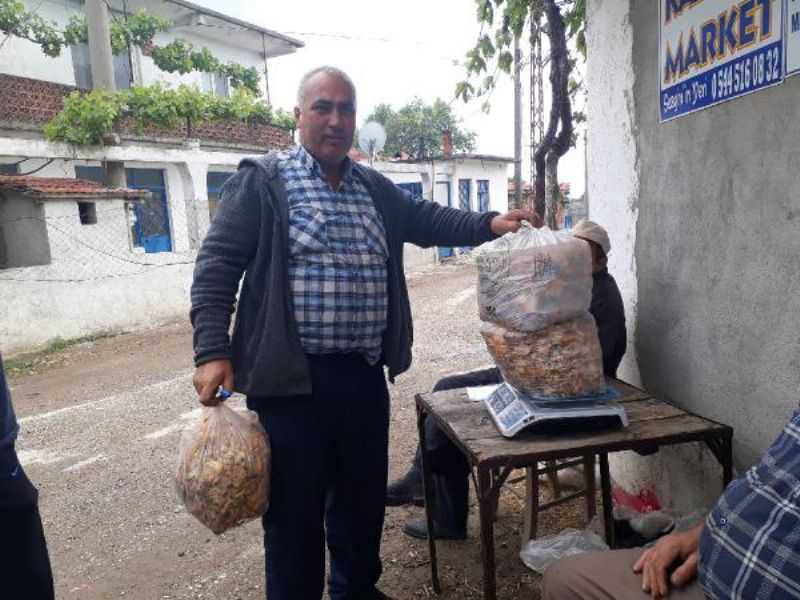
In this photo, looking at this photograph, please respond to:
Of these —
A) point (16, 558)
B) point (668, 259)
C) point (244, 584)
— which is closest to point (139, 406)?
point (244, 584)

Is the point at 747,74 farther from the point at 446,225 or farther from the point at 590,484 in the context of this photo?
the point at 590,484

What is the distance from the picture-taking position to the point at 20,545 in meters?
1.48

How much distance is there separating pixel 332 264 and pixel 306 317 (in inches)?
7.7

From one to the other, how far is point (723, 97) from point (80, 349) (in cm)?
853

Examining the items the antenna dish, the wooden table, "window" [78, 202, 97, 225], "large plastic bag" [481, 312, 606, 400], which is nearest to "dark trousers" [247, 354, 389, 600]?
the wooden table

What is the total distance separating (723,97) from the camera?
80.7 inches

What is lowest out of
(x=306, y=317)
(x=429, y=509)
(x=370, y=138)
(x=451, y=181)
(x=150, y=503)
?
(x=150, y=503)

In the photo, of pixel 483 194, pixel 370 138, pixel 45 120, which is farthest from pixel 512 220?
pixel 483 194

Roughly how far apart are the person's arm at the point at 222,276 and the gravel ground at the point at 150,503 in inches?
49.4

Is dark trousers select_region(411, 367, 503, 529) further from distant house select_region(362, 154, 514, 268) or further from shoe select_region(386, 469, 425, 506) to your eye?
distant house select_region(362, 154, 514, 268)

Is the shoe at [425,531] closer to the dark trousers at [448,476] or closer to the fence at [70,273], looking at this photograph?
the dark trousers at [448,476]

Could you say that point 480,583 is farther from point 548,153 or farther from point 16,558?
point 548,153

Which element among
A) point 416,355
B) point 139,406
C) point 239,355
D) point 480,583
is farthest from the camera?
point 416,355

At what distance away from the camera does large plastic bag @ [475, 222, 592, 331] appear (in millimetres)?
1848
